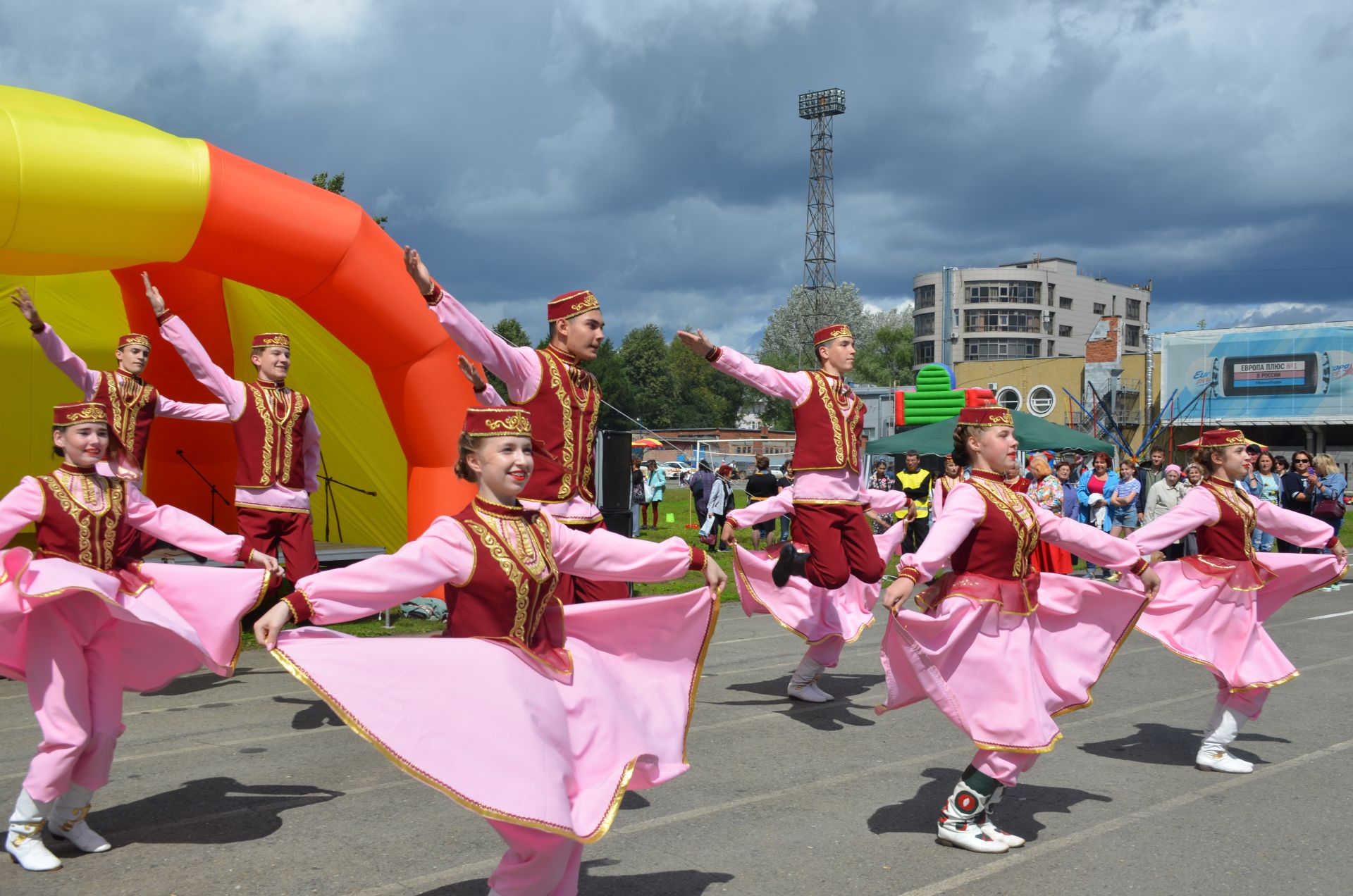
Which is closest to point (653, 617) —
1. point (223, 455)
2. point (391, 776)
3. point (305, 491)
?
point (391, 776)

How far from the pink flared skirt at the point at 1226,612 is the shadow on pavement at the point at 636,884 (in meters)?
3.17

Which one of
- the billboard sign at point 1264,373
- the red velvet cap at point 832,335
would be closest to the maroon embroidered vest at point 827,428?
the red velvet cap at point 832,335

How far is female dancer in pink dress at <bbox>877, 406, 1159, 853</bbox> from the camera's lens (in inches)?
196

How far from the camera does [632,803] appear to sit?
5668 mm

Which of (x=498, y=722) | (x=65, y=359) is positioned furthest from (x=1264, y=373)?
(x=498, y=722)

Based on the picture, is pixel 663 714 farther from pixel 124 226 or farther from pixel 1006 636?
pixel 124 226

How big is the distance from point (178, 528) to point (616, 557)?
251cm

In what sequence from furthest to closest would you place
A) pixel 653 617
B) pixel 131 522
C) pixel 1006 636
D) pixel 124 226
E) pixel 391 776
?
1. pixel 124 226
2. pixel 391 776
3. pixel 131 522
4. pixel 1006 636
5. pixel 653 617

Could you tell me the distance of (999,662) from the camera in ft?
16.6

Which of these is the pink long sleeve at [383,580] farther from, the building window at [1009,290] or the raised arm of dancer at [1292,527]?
the building window at [1009,290]

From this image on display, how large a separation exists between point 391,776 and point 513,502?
270 centimetres

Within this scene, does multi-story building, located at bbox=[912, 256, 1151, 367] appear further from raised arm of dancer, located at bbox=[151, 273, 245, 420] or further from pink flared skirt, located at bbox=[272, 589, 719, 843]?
pink flared skirt, located at bbox=[272, 589, 719, 843]

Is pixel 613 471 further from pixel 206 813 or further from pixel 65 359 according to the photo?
pixel 206 813

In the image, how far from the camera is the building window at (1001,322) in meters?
98.5
